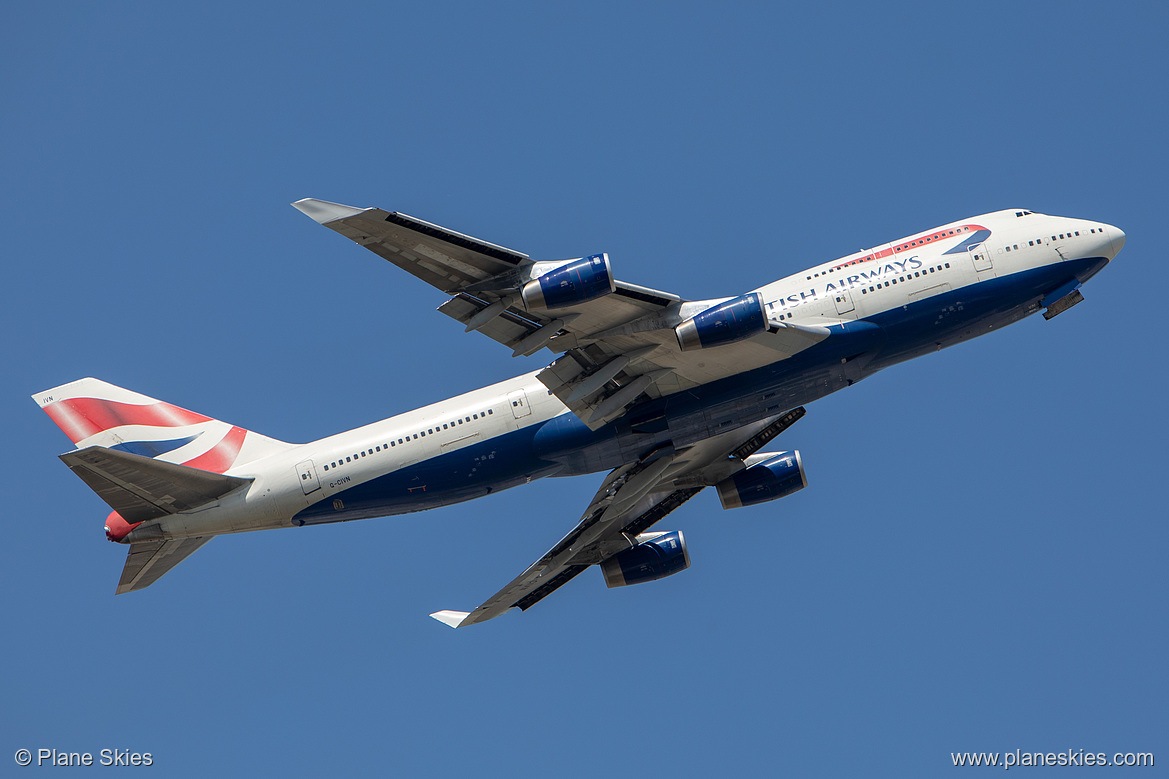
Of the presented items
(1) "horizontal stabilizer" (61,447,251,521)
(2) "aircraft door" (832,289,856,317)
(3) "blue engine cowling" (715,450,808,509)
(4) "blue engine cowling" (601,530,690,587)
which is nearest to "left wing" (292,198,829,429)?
(2) "aircraft door" (832,289,856,317)

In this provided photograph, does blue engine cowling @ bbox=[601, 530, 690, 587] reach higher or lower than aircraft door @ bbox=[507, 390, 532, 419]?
lower

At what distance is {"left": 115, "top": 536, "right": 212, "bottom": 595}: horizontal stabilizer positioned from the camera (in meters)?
34.5

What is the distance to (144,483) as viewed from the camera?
32.5 m

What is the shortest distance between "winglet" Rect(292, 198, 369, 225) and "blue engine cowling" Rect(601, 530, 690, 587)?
19824 millimetres

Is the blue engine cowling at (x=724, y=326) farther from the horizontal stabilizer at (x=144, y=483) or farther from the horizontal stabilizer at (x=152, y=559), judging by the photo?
the horizontal stabilizer at (x=152, y=559)

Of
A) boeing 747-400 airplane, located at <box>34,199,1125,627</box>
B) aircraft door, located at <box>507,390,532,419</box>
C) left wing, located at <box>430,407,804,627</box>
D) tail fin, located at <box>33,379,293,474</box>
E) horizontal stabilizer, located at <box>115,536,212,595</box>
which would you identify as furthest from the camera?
left wing, located at <box>430,407,804,627</box>

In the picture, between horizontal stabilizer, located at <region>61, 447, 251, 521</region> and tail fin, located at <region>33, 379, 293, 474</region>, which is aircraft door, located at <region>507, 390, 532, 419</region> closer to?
tail fin, located at <region>33, 379, 293, 474</region>

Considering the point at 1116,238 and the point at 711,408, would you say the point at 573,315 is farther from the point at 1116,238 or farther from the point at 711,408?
the point at 1116,238

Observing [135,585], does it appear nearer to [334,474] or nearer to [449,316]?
[334,474]

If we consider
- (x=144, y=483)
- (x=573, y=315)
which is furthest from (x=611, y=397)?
(x=144, y=483)

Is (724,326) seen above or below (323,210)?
below

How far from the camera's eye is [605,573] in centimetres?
4141

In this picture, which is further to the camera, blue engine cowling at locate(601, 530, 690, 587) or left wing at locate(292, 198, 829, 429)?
blue engine cowling at locate(601, 530, 690, 587)

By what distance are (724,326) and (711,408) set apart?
3796 millimetres
